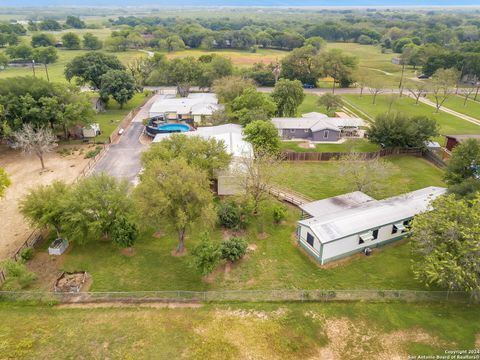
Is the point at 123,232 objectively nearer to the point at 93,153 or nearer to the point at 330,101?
the point at 93,153

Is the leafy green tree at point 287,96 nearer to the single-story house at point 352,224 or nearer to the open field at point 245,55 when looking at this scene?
the single-story house at point 352,224

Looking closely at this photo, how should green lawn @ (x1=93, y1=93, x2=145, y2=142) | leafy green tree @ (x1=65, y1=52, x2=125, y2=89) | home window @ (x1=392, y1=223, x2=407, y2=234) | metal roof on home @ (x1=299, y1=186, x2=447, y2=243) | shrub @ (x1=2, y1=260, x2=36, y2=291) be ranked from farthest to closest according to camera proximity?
leafy green tree @ (x1=65, y1=52, x2=125, y2=89), green lawn @ (x1=93, y1=93, x2=145, y2=142), home window @ (x1=392, y1=223, x2=407, y2=234), metal roof on home @ (x1=299, y1=186, x2=447, y2=243), shrub @ (x1=2, y1=260, x2=36, y2=291)

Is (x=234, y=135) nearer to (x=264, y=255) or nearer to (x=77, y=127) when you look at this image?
(x=264, y=255)

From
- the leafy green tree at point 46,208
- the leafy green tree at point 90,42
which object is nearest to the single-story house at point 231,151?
the leafy green tree at point 46,208

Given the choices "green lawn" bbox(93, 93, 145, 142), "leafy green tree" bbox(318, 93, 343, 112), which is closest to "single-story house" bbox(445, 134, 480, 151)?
"leafy green tree" bbox(318, 93, 343, 112)

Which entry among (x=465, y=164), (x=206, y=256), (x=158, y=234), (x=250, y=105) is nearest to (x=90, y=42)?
(x=250, y=105)

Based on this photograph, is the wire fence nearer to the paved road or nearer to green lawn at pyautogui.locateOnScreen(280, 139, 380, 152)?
the paved road

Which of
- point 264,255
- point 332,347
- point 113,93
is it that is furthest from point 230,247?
point 113,93
